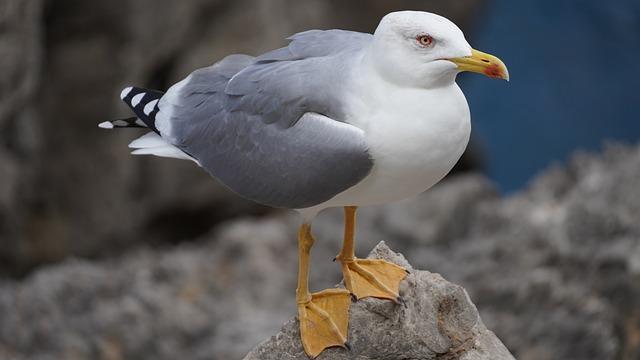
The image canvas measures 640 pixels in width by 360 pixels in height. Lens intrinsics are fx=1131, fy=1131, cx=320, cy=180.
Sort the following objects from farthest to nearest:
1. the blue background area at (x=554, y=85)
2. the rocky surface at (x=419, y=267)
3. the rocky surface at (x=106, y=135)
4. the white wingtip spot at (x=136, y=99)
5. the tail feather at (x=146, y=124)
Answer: the blue background area at (x=554, y=85) → the rocky surface at (x=106, y=135) → the rocky surface at (x=419, y=267) → the white wingtip spot at (x=136, y=99) → the tail feather at (x=146, y=124)

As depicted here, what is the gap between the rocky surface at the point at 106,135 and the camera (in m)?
5.80

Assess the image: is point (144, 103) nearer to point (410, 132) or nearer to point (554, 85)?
point (410, 132)

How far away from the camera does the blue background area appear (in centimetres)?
877

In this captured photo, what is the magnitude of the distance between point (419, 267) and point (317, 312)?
7.20ft

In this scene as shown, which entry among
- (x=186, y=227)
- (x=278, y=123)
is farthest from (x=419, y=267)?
(x=278, y=123)

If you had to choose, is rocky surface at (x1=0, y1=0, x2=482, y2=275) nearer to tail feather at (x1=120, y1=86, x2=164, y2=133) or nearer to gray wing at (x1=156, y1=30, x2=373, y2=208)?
tail feather at (x1=120, y1=86, x2=164, y2=133)

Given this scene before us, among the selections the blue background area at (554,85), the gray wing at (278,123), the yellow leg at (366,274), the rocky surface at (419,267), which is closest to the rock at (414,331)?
the yellow leg at (366,274)

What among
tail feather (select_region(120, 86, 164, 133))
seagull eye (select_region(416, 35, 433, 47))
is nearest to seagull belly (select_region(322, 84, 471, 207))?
seagull eye (select_region(416, 35, 433, 47))

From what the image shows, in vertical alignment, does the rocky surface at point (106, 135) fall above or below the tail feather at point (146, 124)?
below

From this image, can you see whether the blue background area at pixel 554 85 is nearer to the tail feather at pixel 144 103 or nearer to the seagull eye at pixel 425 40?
the tail feather at pixel 144 103

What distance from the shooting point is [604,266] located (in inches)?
182

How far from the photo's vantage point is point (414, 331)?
3.05m

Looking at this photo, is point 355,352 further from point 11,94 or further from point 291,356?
point 11,94

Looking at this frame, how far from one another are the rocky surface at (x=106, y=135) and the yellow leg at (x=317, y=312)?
2.59 m
